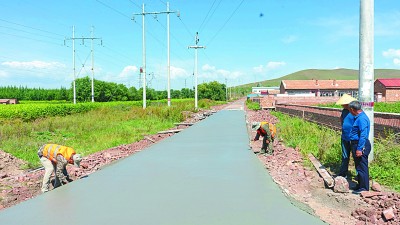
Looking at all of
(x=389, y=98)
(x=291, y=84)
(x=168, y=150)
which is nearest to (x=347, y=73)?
(x=291, y=84)

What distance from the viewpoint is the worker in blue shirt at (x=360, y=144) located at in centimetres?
512

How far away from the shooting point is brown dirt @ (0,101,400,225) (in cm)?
439

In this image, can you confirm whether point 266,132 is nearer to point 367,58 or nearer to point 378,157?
point 378,157

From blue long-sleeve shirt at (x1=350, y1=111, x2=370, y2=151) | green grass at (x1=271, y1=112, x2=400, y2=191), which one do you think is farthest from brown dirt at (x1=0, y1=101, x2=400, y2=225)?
blue long-sleeve shirt at (x1=350, y1=111, x2=370, y2=151)

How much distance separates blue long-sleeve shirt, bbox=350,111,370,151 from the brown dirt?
833mm

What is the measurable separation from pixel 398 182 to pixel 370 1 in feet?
11.7

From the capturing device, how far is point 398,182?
18.0 feet

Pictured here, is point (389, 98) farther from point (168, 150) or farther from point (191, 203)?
point (191, 203)

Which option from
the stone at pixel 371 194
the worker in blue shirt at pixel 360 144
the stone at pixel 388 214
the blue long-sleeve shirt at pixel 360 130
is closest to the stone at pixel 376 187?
the worker in blue shirt at pixel 360 144

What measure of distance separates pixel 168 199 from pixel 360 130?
3.25 metres

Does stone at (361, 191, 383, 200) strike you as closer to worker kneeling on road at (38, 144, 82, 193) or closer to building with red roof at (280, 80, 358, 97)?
worker kneeling on road at (38, 144, 82, 193)

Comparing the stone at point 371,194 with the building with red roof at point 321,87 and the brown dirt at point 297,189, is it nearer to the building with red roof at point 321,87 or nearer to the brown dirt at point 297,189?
the brown dirt at point 297,189

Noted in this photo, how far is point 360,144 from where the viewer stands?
5.18m

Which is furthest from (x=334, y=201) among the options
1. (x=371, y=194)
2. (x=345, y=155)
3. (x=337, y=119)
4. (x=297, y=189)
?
(x=337, y=119)
